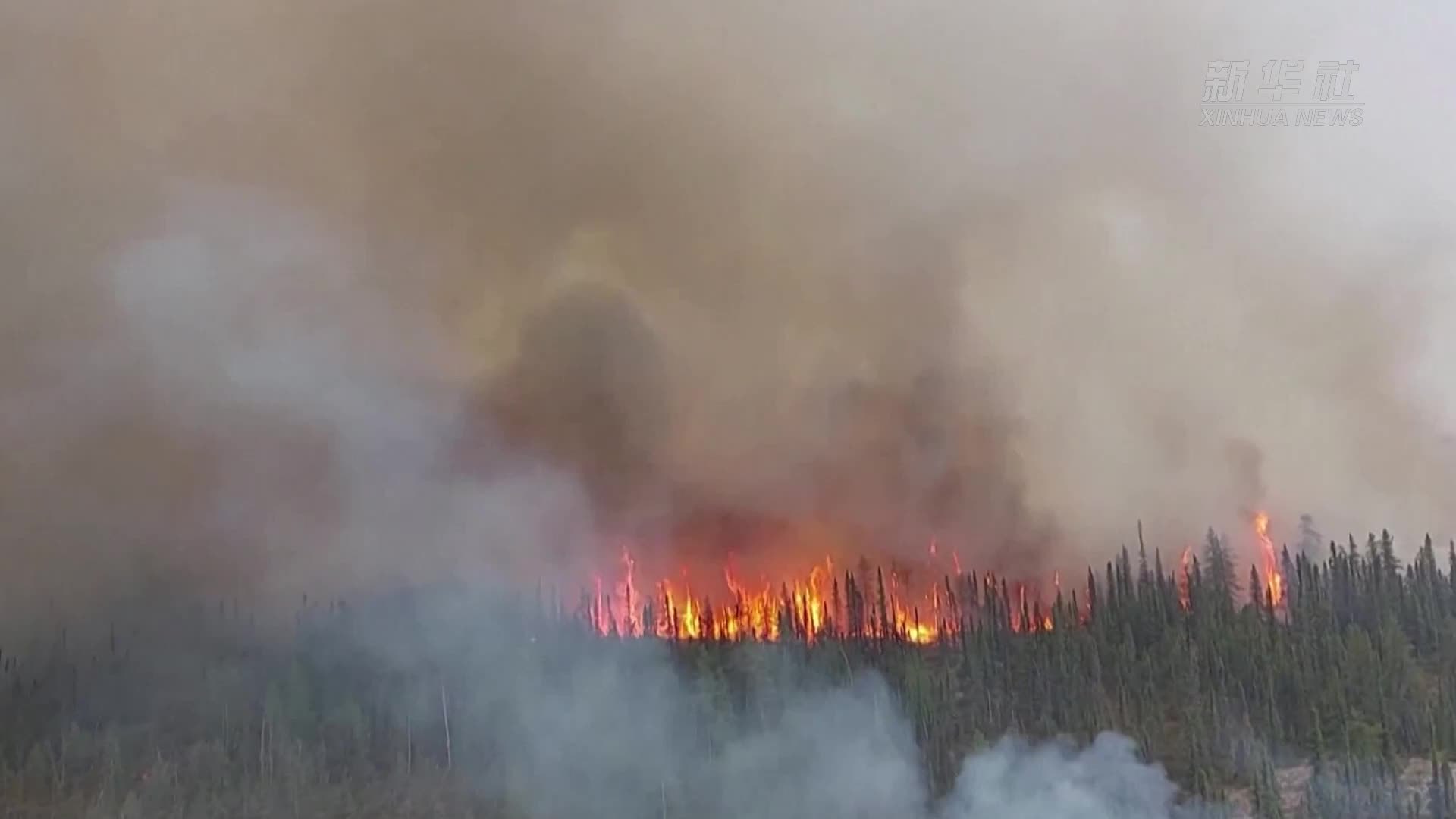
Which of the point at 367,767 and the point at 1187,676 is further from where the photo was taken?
the point at 367,767

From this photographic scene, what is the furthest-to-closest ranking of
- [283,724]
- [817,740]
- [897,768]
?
[283,724]
[817,740]
[897,768]

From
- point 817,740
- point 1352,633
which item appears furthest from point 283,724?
point 1352,633

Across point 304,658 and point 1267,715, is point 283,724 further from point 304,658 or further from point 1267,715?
point 1267,715

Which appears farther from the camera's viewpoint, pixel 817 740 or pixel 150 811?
pixel 150 811

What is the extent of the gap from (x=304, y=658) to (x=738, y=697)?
172 ft

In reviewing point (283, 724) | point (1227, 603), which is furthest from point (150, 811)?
point (1227, 603)

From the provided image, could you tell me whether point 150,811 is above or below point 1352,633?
below

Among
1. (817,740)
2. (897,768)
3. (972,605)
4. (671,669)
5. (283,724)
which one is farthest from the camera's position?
(972,605)

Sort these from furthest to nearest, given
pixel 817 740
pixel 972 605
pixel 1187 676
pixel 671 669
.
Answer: pixel 972 605 → pixel 671 669 → pixel 1187 676 → pixel 817 740

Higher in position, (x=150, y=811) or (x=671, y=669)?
(x=671, y=669)

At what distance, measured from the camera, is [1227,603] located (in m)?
108

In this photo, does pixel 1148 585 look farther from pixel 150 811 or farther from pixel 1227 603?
pixel 150 811

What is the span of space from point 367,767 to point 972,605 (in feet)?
211

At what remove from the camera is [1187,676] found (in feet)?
315
